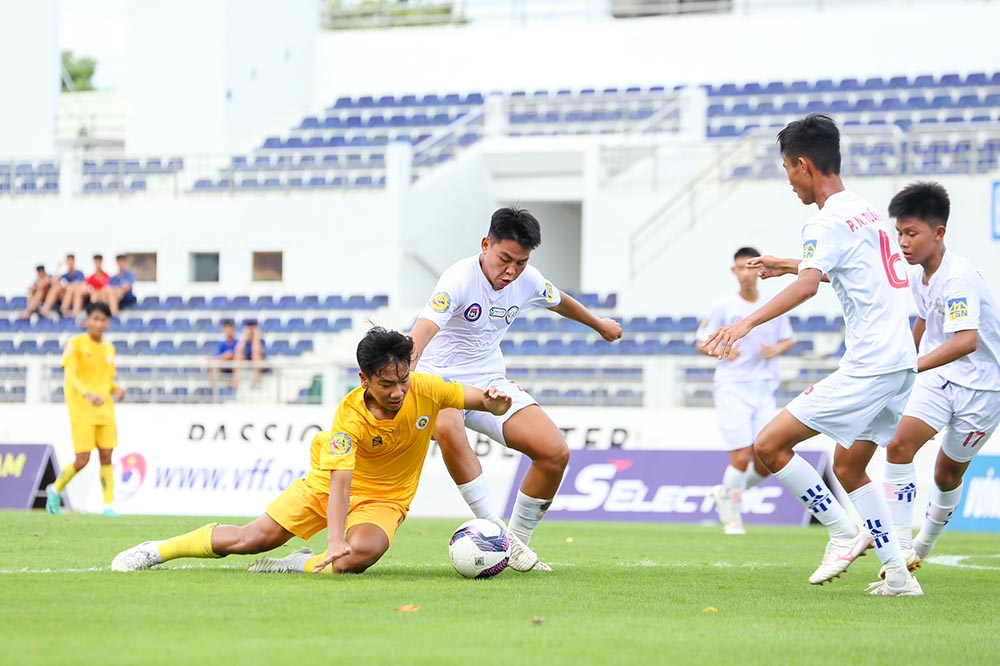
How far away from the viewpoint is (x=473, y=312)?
8.45 metres

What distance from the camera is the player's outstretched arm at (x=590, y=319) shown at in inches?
341

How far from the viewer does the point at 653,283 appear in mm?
24297

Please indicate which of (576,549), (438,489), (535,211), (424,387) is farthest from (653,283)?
(424,387)

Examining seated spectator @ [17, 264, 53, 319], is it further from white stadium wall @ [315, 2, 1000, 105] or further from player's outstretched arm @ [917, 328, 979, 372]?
player's outstretched arm @ [917, 328, 979, 372]

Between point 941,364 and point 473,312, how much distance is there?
2.69m

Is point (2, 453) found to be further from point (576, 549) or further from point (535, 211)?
point (535, 211)

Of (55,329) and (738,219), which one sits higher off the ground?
(738,219)

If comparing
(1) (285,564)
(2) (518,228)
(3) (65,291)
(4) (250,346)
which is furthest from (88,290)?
(2) (518,228)

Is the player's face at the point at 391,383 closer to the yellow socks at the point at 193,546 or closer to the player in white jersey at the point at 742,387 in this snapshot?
the yellow socks at the point at 193,546

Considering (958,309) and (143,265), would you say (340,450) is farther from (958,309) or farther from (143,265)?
(143,265)

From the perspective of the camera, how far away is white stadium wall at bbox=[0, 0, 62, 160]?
3503cm

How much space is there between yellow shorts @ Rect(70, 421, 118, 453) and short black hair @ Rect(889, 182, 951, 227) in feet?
32.9

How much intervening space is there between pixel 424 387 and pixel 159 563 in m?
1.81

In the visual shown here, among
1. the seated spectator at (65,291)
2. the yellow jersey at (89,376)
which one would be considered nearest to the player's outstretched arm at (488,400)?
the yellow jersey at (89,376)
